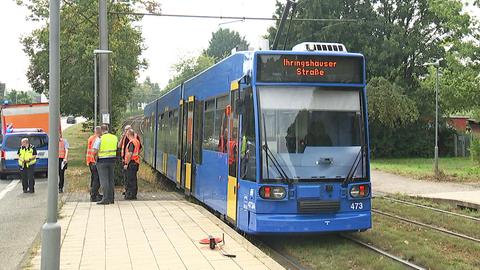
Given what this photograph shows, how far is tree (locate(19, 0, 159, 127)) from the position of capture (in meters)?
23.8

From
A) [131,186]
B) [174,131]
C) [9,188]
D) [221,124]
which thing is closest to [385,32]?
[174,131]

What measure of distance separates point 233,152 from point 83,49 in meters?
17.8

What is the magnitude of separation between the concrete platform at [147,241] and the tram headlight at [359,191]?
1.84 m

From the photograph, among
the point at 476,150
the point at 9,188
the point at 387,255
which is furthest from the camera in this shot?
the point at 476,150

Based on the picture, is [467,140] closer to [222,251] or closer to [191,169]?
[191,169]

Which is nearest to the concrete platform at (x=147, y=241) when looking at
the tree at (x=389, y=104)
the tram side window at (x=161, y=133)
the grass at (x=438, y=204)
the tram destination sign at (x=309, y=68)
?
the tram destination sign at (x=309, y=68)

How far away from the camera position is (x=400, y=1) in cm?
4025

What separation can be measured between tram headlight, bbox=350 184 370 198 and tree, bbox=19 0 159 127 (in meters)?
16.0

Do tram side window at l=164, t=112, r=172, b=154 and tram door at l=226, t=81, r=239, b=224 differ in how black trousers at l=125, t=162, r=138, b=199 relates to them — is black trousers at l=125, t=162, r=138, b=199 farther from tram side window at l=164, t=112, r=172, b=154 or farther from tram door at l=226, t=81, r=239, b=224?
tram door at l=226, t=81, r=239, b=224

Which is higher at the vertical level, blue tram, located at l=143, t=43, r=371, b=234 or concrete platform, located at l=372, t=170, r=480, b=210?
blue tram, located at l=143, t=43, r=371, b=234

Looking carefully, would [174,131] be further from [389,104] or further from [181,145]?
[389,104]

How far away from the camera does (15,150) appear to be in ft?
71.5

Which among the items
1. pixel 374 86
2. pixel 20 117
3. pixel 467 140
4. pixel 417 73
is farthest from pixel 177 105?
pixel 467 140

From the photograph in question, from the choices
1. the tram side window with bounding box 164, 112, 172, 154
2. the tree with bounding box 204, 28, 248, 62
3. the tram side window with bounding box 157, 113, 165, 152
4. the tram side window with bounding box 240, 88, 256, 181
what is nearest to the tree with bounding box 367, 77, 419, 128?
the tram side window with bounding box 157, 113, 165, 152
